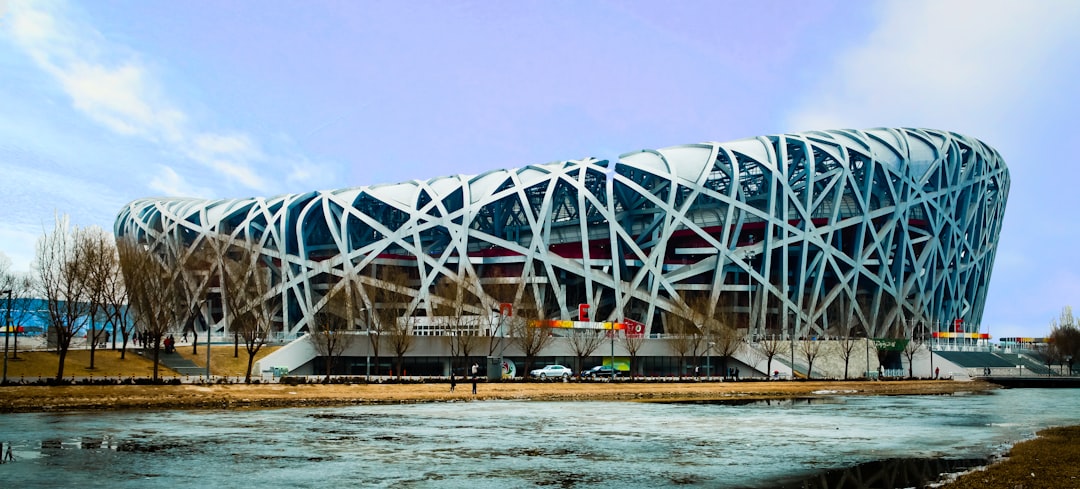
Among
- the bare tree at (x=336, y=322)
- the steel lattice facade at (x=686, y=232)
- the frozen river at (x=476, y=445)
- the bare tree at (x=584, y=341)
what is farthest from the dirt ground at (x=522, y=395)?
the steel lattice facade at (x=686, y=232)

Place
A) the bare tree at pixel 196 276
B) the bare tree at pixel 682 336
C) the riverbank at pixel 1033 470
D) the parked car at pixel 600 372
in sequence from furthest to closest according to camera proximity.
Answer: the parked car at pixel 600 372 → the bare tree at pixel 196 276 → the bare tree at pixel 682 336 → the riverbank at pixel 1033 470

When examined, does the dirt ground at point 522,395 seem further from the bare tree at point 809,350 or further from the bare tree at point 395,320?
the bare tree at point 395,320

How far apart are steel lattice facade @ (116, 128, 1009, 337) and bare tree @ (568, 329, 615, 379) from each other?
8.19 m

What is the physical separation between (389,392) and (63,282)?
71.8ft

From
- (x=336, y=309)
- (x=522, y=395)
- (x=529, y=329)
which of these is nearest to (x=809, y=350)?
(x=529, y=329)

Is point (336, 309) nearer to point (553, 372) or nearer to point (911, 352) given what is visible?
point (553, 372)

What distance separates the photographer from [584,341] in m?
77.0

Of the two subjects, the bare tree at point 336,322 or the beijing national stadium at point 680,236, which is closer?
the bare tree at point 336,322

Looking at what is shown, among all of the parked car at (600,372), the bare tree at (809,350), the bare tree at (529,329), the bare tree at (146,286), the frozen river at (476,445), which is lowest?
the parked car at (600,372)

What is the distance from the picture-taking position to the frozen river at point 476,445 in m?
17.2

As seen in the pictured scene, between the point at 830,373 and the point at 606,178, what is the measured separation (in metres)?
28.0

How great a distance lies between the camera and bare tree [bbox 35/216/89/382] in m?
51.2

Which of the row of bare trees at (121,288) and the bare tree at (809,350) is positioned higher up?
the row of bare trees at (121,288)

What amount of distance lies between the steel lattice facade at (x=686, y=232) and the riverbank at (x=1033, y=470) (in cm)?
6324
